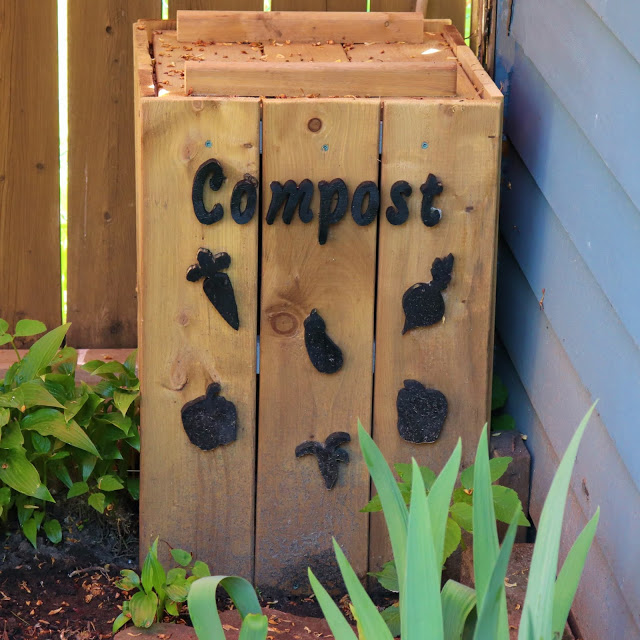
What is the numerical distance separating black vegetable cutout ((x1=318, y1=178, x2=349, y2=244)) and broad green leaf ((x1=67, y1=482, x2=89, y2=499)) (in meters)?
0.79

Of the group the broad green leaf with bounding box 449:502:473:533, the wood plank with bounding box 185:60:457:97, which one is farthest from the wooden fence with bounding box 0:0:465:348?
the broad green leaf with bounding box 449:502:473:533

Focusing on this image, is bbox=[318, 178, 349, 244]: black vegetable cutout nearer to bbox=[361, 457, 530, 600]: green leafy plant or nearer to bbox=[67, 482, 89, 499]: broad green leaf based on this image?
bbox=[361, 457, 530, 600]: green leafy plant

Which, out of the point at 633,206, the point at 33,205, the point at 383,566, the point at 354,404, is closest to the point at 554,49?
the point at 633,206

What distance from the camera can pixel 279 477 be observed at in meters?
2.07

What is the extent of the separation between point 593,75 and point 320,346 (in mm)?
752

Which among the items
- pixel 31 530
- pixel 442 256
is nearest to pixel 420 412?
pixel 442 256

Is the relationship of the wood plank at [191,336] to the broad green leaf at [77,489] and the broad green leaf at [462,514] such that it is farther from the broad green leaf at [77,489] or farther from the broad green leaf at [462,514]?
the broad green leaf at [462,514]

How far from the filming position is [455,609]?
144 cm

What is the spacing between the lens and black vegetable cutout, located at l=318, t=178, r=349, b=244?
6.11 ft

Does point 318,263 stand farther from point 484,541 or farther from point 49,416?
point 484,541

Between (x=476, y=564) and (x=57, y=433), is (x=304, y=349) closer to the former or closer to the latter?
(x=57, y=433)

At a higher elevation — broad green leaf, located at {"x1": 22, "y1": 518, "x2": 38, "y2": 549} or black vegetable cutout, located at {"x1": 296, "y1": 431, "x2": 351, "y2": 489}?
black vegetable cutout, located at {"x1": 296, "y1": 431, "x2": 351, "y2": 489}

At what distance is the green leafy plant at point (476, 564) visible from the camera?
1126 millimetres

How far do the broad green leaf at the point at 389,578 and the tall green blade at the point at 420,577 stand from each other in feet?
2.21
